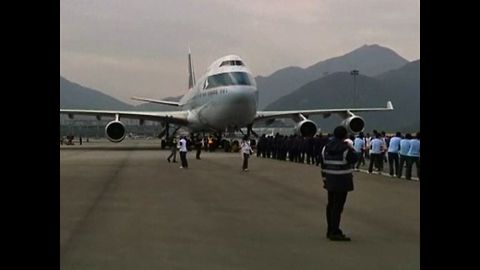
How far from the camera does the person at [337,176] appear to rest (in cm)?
849

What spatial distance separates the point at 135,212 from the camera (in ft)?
37.0

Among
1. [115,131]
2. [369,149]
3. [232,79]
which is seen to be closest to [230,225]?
[369,149]

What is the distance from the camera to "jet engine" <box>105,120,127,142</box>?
128ft

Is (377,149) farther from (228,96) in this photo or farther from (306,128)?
(306,128)

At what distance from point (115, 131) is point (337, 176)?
1248 inches

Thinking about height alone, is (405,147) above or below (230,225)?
above

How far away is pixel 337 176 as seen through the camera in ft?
28.0

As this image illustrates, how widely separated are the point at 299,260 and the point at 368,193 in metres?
8.17

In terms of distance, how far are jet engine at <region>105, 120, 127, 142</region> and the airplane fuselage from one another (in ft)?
17.1
